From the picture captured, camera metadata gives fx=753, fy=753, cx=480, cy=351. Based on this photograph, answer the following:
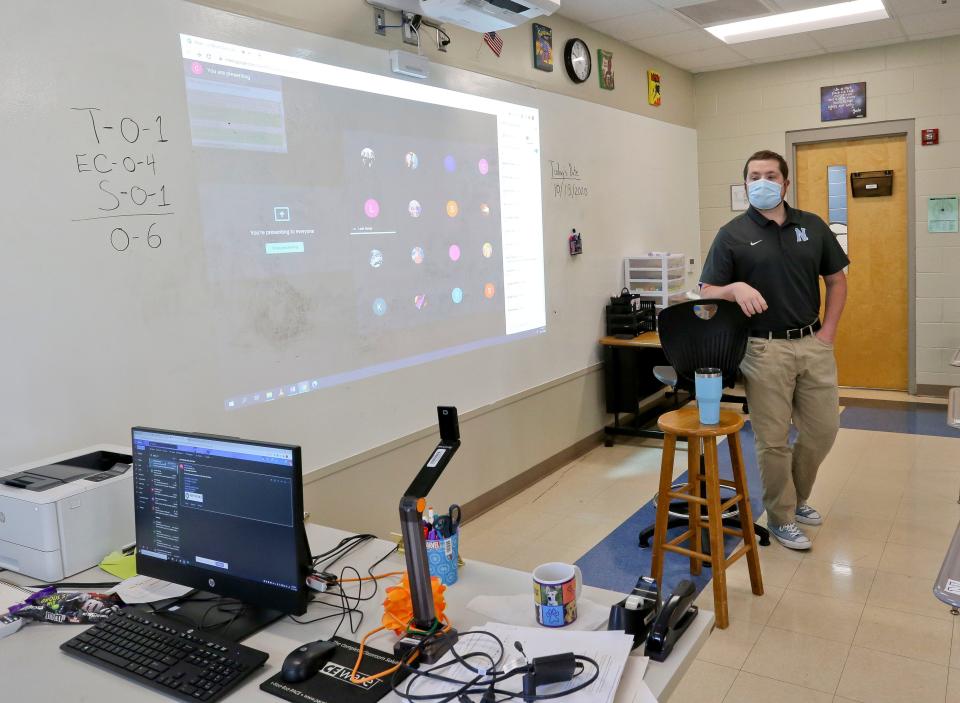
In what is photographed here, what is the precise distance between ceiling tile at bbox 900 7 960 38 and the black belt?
3266mm

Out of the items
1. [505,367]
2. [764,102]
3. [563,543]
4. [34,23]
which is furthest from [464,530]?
[764,102]

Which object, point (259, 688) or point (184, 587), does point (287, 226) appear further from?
point (259, 688)

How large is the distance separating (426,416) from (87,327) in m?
1.68

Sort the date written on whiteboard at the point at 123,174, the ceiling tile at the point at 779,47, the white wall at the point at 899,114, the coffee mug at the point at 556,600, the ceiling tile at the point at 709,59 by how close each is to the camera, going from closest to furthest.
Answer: the coffee mug at the point at 556,600 → the date written on whiteboard at the point at 123,174 → the ceiling tile at the point at 779,47 → the white wall at the point at 899,114 → the ceiling tile at the point at 709,59

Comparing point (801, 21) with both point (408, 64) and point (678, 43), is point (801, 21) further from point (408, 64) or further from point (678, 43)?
point (408, 64)

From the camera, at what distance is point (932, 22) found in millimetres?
5332

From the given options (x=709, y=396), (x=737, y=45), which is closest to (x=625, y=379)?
(x=709, y=396)

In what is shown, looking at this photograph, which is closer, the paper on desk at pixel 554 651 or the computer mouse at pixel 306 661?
the paper on desk at pixel 554 651

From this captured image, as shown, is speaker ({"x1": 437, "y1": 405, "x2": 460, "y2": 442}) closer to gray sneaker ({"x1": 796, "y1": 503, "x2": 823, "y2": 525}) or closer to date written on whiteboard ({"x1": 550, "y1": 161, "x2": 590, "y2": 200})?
gray sneaker ({"x1": 796, "y1": 503, "x2": 823, "y2": 525})

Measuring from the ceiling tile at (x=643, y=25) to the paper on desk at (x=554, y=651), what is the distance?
437 centimetres

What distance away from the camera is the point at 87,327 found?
7.50ft

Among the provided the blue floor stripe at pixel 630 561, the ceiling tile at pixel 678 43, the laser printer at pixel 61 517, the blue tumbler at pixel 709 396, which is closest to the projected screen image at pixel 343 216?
the laser printer at pixel 61 517

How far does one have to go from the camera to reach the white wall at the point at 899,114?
5820 millimetres

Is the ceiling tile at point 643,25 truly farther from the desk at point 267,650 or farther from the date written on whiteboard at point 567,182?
the desk at point 267,650
